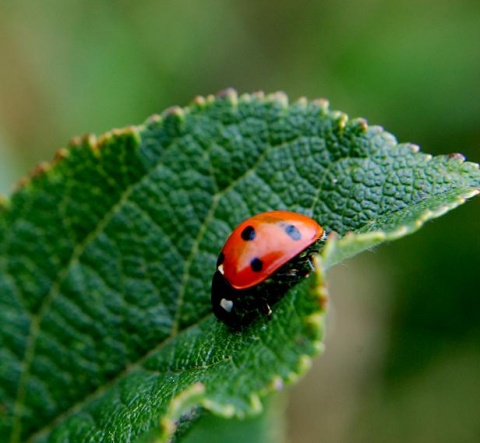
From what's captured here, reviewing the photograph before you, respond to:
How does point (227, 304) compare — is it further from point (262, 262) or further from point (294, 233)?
point (294, 233)

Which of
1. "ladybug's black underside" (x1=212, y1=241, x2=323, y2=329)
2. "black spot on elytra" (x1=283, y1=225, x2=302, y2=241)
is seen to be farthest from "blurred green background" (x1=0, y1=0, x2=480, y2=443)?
"black spot on elytra" (x1=283, y1=225, x2=302, y2=241)

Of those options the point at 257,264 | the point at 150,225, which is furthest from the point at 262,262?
the point at 150,225

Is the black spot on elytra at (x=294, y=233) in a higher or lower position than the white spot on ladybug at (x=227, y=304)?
higher

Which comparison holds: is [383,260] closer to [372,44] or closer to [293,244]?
[372,44]

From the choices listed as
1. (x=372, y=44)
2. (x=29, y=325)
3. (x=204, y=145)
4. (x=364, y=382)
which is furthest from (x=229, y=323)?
(x=372, y=44)

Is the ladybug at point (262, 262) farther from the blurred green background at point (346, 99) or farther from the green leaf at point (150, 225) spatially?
the blurred green background at point (346, 99)

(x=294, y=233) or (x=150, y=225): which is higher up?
(x=150, y=225)

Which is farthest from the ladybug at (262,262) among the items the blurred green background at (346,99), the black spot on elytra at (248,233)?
the blurred green background at (346,99)
